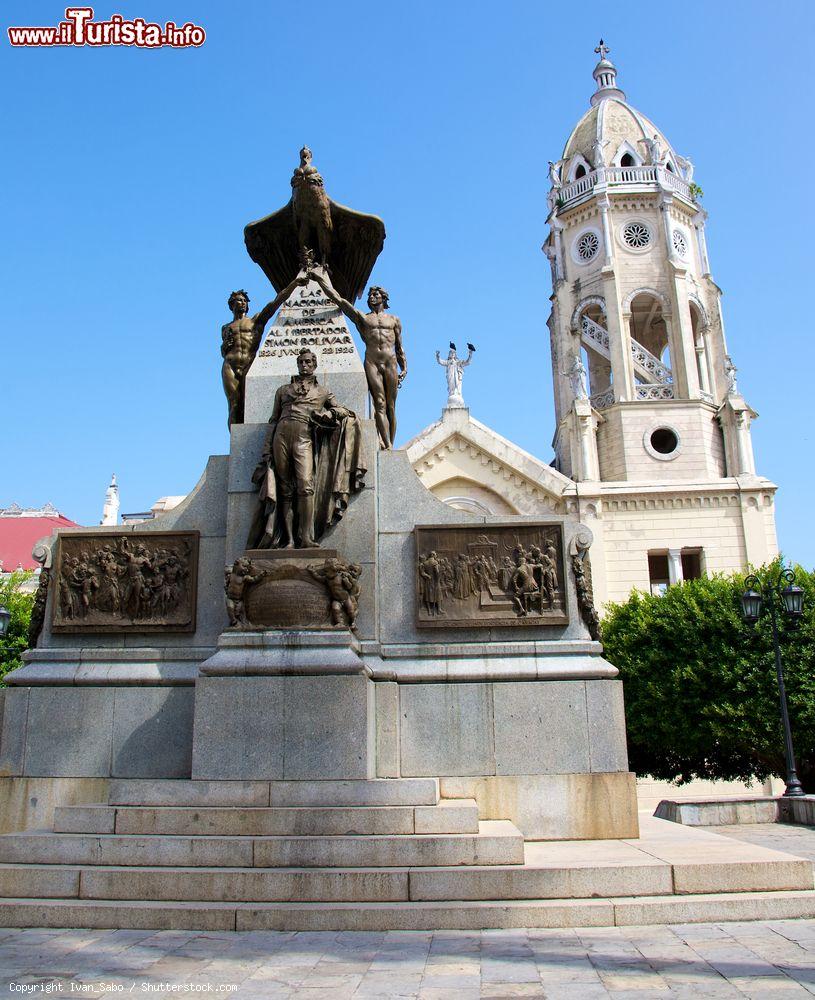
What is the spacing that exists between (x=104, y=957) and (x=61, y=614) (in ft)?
18.2

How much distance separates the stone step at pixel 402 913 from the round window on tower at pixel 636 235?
48.1m

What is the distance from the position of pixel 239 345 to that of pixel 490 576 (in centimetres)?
489

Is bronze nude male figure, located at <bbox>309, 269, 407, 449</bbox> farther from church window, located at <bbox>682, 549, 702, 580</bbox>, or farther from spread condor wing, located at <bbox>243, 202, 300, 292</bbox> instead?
church window, located at <bbox>682, 549, 702, 580</bbox>

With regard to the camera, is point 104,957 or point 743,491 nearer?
point 104,957

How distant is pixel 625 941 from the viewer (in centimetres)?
656

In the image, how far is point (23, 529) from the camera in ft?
211

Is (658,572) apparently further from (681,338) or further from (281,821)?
(281,821)

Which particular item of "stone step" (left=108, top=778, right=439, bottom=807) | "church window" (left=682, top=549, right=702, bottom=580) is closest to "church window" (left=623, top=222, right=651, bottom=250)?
"church window" (left=682, top=549, right=702, bottom=580)

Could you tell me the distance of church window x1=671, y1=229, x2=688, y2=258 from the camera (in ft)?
166

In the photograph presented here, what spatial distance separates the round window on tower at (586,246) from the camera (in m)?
51.6

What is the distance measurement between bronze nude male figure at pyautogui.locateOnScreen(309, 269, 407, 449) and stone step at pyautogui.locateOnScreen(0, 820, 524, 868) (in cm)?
573

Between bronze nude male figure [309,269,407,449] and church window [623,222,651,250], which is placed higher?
church window [623,222,651,250]

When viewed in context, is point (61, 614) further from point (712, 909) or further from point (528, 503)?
point (528, 503)

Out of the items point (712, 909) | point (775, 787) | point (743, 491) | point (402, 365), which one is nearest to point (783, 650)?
point (775, 787)
